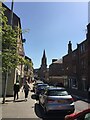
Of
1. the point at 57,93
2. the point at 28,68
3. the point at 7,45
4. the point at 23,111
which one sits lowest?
the point at 23,111

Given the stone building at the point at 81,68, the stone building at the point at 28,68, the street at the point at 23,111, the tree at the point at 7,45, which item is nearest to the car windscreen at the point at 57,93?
the street at the point at 23,111

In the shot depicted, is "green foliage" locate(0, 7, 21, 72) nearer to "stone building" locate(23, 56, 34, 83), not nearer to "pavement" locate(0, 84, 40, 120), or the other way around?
"stone building" locate(23, 56, 34, 83)

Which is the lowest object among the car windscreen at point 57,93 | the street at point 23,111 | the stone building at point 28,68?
the street at point 23,111

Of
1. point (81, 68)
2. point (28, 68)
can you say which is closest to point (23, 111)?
point (81, 68)

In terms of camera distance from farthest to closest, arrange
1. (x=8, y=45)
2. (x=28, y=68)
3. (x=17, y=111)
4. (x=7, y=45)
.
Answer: (x=28, y=68) < (x=8, y=45) < (x=7, y=45) < (x=17, y=111)

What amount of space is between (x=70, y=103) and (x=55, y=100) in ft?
2.71

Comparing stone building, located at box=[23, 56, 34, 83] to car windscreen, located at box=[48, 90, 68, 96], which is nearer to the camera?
car windscreen, located at box=[48, 90, 68, 96]

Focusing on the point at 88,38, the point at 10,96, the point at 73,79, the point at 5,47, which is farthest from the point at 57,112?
the point at 73,79

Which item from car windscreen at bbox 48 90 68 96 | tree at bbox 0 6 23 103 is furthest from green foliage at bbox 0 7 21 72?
car windscreen at bbox 48 90 68 96

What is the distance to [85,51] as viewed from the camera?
41.2 meters

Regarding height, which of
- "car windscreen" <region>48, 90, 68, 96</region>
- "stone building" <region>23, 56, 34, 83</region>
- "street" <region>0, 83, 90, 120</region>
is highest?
"stone building" <region>23, 56, 34, 83</region>

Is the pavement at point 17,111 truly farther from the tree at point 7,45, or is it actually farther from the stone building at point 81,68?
the stone building at point 81,68

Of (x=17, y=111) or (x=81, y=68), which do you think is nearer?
(x=17, y=111)

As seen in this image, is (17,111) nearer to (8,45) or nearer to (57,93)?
(57,93)
